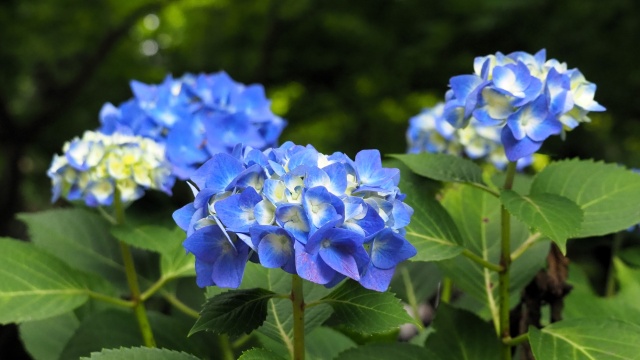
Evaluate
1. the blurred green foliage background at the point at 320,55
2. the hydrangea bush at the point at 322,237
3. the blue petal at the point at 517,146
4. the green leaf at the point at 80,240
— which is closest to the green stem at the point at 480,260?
the hydrangea bush at the point at 322,237

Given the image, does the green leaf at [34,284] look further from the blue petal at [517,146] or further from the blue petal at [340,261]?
the blue petal at [517,146]

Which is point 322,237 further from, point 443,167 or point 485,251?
point 485,251

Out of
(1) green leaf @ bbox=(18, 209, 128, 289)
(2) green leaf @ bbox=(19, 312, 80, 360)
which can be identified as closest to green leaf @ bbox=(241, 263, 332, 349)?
(2) green leaf @ bbox=(19, 312, 80, 360)

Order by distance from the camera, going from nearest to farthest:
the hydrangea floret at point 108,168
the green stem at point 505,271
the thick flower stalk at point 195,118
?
the green stem at point 505,271, the hydrangea floret at point 108,168, the thick flower stalk at point 195,118

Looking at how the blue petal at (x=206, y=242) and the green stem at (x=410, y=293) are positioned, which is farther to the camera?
the green stem at (x=410, y=293)

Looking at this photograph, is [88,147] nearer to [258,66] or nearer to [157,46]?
[258,66]

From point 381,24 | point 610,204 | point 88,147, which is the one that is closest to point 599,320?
point 610,204
